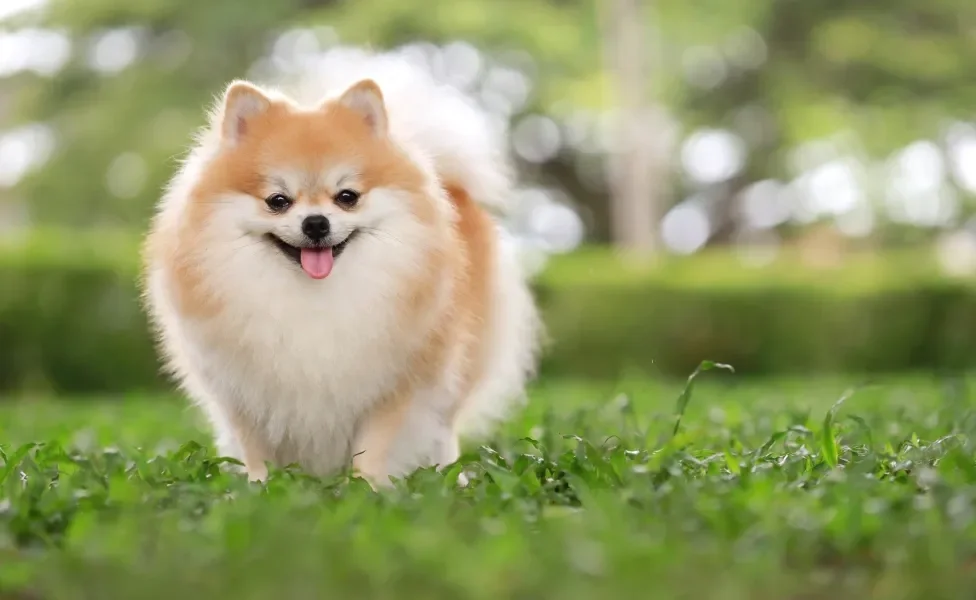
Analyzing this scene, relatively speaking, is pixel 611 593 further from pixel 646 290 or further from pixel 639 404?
pixel 646 290

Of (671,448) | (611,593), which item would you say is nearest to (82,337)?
(671,448)

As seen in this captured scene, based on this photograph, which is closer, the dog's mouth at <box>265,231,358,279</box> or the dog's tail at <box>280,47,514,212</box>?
the dog's mouth at <box>265,231,358,279</box>

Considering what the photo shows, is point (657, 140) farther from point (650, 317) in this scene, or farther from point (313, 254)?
point (313, 254)

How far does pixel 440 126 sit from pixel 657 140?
1387cm

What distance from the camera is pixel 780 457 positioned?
10.1ft

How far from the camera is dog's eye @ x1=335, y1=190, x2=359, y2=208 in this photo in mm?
2992

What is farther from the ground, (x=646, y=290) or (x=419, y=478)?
(x=419, y=478)

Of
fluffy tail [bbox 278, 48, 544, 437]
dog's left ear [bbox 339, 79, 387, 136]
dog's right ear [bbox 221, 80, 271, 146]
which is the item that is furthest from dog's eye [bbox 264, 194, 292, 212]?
fluffy tail [bbox 278, 48, 544, 437]

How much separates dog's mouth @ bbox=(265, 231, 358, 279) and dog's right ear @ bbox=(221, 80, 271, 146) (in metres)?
0.32

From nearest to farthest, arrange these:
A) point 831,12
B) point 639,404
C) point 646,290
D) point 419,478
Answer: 1. point 419,478
2. point 639,404
3. point 646,290
4. point 831,12

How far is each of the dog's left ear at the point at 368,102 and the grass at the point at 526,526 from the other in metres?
0.97

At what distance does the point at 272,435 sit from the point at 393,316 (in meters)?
0.49

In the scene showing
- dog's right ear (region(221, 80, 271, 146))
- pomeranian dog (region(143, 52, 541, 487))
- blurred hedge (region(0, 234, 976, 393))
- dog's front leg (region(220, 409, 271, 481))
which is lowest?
blurred hedge (region(0, 234, 976, 393))

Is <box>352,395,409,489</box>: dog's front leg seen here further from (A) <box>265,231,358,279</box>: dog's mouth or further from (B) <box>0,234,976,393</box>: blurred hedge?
(B) <box>0,234,976,393</box>: blurred hedge
